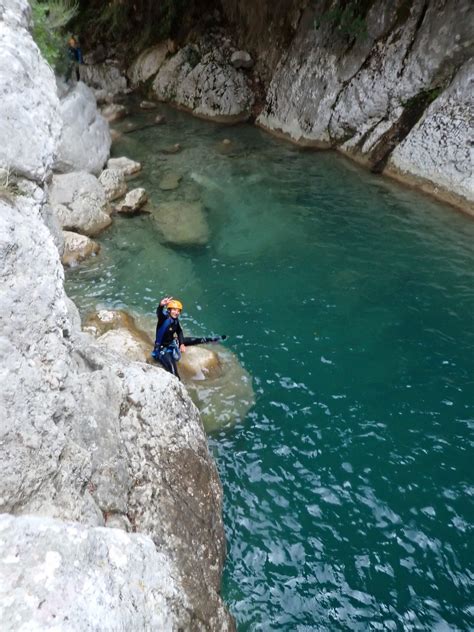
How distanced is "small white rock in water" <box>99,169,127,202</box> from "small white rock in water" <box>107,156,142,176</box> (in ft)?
3.12

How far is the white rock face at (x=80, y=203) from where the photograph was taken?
15.2 m

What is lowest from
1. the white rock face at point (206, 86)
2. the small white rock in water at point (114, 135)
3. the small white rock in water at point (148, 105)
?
the small white rock in water at point (114, 135)

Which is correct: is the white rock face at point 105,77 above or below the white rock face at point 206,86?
below

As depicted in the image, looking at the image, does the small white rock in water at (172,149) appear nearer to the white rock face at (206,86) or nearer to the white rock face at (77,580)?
the white rock face at (206,86)

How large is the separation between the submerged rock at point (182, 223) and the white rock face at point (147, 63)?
624 inches

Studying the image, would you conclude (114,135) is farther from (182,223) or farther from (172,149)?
(182,223)

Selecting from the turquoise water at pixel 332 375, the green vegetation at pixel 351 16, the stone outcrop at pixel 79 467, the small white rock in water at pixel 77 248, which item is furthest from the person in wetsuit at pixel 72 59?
the stone outcrop at pixel 79 467

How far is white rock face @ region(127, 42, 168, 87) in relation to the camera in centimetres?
2821

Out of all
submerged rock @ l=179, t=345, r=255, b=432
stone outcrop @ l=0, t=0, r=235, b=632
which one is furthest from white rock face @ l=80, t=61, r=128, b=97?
submerged rock @ l=179, t=345, r=255, b=432

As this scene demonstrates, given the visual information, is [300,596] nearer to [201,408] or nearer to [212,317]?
[201,408]

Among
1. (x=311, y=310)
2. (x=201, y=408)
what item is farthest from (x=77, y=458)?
(x=311, y=310)

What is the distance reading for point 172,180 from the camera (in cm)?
1834

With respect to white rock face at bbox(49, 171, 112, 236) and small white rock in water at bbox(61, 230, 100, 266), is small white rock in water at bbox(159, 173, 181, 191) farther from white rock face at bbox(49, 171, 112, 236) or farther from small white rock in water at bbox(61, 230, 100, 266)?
small white rock in water at bbox(61, 230, 100, 266)

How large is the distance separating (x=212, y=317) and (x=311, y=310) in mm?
2384
